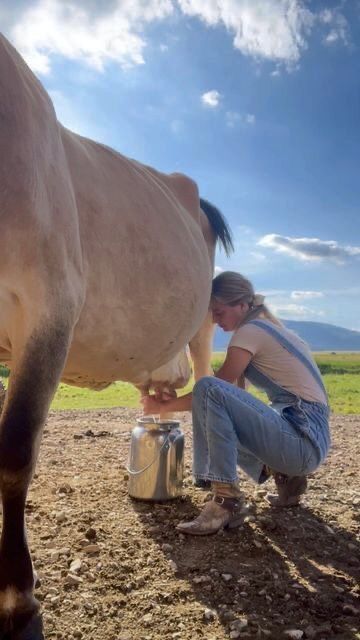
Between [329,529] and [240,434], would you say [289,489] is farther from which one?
→ [240,434]

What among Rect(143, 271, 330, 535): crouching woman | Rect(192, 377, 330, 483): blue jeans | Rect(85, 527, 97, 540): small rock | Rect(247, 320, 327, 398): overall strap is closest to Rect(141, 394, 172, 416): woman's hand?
Rect(143, 271, 330, 535): crouching woman

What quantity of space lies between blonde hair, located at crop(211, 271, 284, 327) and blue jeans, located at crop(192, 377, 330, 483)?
0.68 meters

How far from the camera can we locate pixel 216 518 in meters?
3.58

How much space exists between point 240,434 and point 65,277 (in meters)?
1.62

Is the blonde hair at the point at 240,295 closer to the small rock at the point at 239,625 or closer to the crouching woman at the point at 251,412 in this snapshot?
the crouching woman at the point at 251,412

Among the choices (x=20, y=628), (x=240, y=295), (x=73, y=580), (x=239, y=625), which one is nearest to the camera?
(x=20, y=628)

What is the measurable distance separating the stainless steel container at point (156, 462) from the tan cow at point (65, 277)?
40 centimetres

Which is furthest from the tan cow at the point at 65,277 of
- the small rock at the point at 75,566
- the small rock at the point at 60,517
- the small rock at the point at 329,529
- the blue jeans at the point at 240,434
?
the small rock at the point at 329,529

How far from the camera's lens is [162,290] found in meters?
3.79

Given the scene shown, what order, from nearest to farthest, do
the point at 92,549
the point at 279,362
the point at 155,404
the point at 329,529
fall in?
1. the point at 92,549
2. the point at 329,529
3. the point at 279,362
4. the point at 155,404

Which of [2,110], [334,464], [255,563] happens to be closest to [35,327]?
[2,110]

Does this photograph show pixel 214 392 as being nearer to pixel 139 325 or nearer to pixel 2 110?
pixel 139 325

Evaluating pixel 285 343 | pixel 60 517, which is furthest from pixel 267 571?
pixel 285 343

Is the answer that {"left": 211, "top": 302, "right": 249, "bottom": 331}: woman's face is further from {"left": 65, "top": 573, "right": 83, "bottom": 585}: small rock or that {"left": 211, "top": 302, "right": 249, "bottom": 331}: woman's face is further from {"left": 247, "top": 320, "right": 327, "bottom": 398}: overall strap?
{"left": 65, "top": 573, "right": 83, "bottom": 585}: small rock
